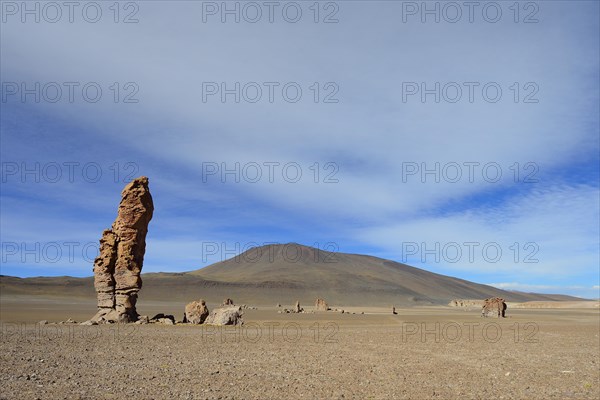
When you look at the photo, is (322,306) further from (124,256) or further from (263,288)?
(263,288)

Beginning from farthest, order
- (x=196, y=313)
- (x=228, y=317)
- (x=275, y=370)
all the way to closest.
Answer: (x=196, y=313)
(x=228, y=317)
(x=275, y=370)

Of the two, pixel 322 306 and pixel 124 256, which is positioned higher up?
pixel 124 256

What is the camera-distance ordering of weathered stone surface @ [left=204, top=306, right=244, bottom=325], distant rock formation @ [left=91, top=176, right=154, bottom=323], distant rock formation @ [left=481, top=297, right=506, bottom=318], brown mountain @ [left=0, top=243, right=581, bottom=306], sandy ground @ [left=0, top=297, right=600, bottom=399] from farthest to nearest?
brown mountain @ [left=0, top=243, right=581, bottom=306] < distant rock formation @ [left=481, top=297, right=506, bottom=318] < weathered stone surface @ [left=204, top=306, right=244, bottom=325] < distant rock formation @ [left=91, top=176, right=154, bottom=323] < sandy ground @ [left=0, top=297, right=600, bottom=399]

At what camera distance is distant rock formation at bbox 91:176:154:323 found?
28.3 meters

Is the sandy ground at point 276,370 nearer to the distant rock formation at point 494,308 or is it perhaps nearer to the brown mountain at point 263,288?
the distant rock formation at point 494,308

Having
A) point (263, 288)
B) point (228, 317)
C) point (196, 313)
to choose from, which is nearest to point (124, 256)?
point (196, 313)

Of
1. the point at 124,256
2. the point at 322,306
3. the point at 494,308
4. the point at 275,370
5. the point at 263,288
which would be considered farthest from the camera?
the point at 263,288

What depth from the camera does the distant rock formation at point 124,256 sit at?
28.3 metres

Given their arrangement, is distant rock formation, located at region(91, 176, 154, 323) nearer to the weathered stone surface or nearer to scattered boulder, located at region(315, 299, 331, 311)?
the weathered stone surface

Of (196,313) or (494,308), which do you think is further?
(494,308)

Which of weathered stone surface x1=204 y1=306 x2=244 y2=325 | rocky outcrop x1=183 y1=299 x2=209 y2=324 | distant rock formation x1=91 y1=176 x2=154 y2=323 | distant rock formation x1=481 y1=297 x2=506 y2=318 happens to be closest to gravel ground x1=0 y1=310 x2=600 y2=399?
distant rock formation x1=91 y1=176 x2=154 y2=323

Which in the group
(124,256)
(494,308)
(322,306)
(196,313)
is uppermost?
(124,256)

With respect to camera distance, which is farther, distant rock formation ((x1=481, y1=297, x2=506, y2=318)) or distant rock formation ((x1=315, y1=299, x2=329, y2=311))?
distant rock formation ((x1=315, y1=299, x2=329, y2=311))

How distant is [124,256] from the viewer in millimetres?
28641
